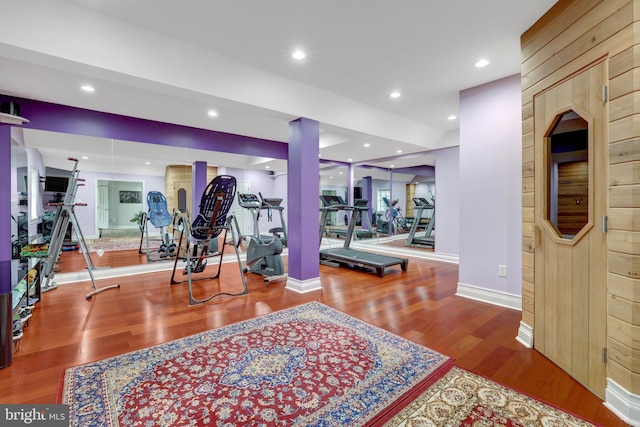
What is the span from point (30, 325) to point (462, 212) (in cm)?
519

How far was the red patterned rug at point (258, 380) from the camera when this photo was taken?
1.63 meters

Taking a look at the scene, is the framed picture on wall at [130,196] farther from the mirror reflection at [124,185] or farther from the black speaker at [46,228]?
the black speaker at [46,228]

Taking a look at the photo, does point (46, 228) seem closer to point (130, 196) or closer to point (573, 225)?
point (130, 196)

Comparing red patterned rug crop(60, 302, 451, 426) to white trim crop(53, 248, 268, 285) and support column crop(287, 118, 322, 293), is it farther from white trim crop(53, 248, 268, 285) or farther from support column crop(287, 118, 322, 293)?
white trim crop(53, 248, 268, 285)

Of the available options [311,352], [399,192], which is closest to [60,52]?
[311,352]

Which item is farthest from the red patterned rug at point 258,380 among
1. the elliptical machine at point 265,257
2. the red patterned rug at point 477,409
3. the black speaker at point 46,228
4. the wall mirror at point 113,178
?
the wall mirror at point 113,178

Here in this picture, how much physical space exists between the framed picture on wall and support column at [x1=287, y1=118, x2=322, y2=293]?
3028mm

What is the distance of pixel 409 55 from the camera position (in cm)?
325

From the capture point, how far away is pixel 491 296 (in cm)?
361

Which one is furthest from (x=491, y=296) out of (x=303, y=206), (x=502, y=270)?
(x=303, y=206)

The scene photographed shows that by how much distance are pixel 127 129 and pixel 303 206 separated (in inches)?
134

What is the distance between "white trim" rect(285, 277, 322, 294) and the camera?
406cm

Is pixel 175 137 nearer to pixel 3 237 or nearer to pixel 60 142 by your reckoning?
pixel 60 142

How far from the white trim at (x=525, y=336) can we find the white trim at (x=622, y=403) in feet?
2.41
